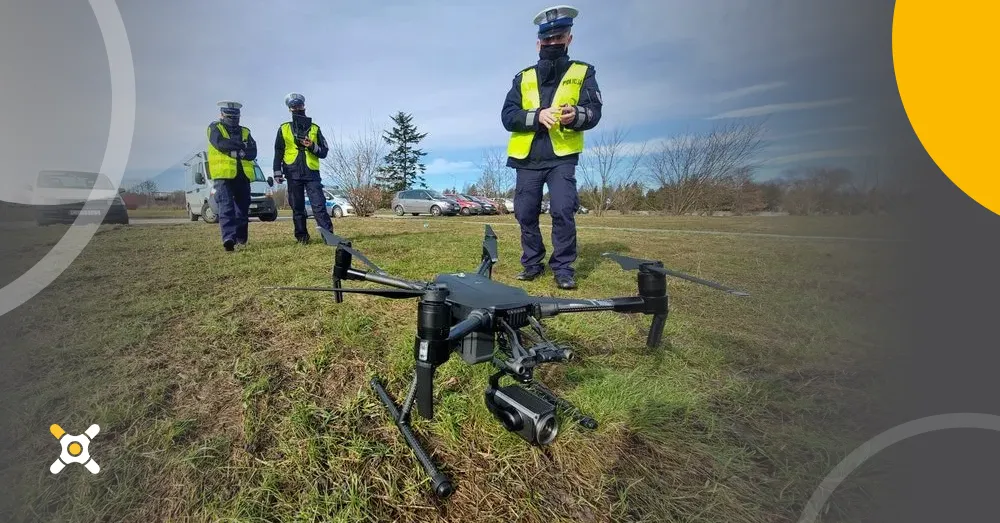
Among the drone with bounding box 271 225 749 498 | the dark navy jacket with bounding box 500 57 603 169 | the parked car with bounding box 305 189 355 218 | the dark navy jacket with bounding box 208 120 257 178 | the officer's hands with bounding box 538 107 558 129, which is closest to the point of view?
the drone with bounding box 271 225 749 498

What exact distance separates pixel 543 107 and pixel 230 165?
16.2 ft

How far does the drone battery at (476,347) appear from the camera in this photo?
92 cm

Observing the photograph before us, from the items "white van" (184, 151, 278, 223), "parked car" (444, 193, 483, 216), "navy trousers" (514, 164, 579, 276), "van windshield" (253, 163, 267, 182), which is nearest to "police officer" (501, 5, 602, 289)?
"navy trousers" (514, 164, 579, 276)

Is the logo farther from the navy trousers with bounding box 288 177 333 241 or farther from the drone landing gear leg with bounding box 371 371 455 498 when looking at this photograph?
the navy trousers with bounding box 288 177 333 241

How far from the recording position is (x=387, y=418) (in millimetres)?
1425

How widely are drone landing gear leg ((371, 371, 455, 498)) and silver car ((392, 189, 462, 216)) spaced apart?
1943 centimetres

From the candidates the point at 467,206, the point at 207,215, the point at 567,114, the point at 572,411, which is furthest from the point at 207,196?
the point at 572,411

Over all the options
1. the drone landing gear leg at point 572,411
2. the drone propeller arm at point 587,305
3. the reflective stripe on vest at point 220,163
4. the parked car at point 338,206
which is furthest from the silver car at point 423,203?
the drone propeller arm at point 587,305

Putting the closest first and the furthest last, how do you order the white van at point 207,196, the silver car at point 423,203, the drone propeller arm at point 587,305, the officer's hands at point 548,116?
the drone propeller arm at point 587,305 → the officer's hands at point 548,116 → the white van at point 207,196 → the silver car at point 423,203

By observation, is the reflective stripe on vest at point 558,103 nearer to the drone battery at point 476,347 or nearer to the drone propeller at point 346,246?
the drone propeller at point 346,246

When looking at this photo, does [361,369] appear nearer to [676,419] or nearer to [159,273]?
[676,419]

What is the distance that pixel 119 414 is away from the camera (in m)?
1.43

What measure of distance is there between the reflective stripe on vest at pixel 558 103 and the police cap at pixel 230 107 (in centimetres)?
477

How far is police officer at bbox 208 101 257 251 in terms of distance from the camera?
4973 mm
